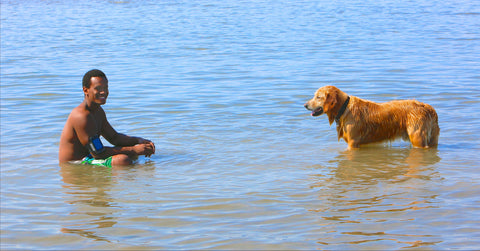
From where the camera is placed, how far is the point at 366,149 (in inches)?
355

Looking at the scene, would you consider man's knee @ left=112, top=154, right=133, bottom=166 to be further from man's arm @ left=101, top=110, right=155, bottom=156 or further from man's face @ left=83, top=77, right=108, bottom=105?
man's face @ left=83, top=77, right=108, bottom=105

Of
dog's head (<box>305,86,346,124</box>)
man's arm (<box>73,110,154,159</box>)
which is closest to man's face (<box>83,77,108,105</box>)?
man's arm (<box>73,110,154,159</box>)

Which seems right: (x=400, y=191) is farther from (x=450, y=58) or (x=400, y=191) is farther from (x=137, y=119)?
(x=450, y=58)

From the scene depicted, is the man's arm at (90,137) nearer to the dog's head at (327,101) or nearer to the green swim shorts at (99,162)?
the green swim shorts at (99,162)

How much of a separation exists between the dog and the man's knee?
2.67m

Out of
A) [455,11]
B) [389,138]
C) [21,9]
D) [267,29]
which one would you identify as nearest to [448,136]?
[389,138]

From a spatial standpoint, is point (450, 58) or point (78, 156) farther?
point (450, 58)

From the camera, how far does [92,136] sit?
8125 mm

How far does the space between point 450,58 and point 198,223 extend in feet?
40.5

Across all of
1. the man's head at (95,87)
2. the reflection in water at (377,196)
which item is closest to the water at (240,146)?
the reflection in water at (377,196)

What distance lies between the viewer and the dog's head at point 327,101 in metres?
8.80

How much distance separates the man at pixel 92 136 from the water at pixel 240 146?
196 millimetres

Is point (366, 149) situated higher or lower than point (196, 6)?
lower

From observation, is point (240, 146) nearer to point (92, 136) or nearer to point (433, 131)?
point (92, 136)
